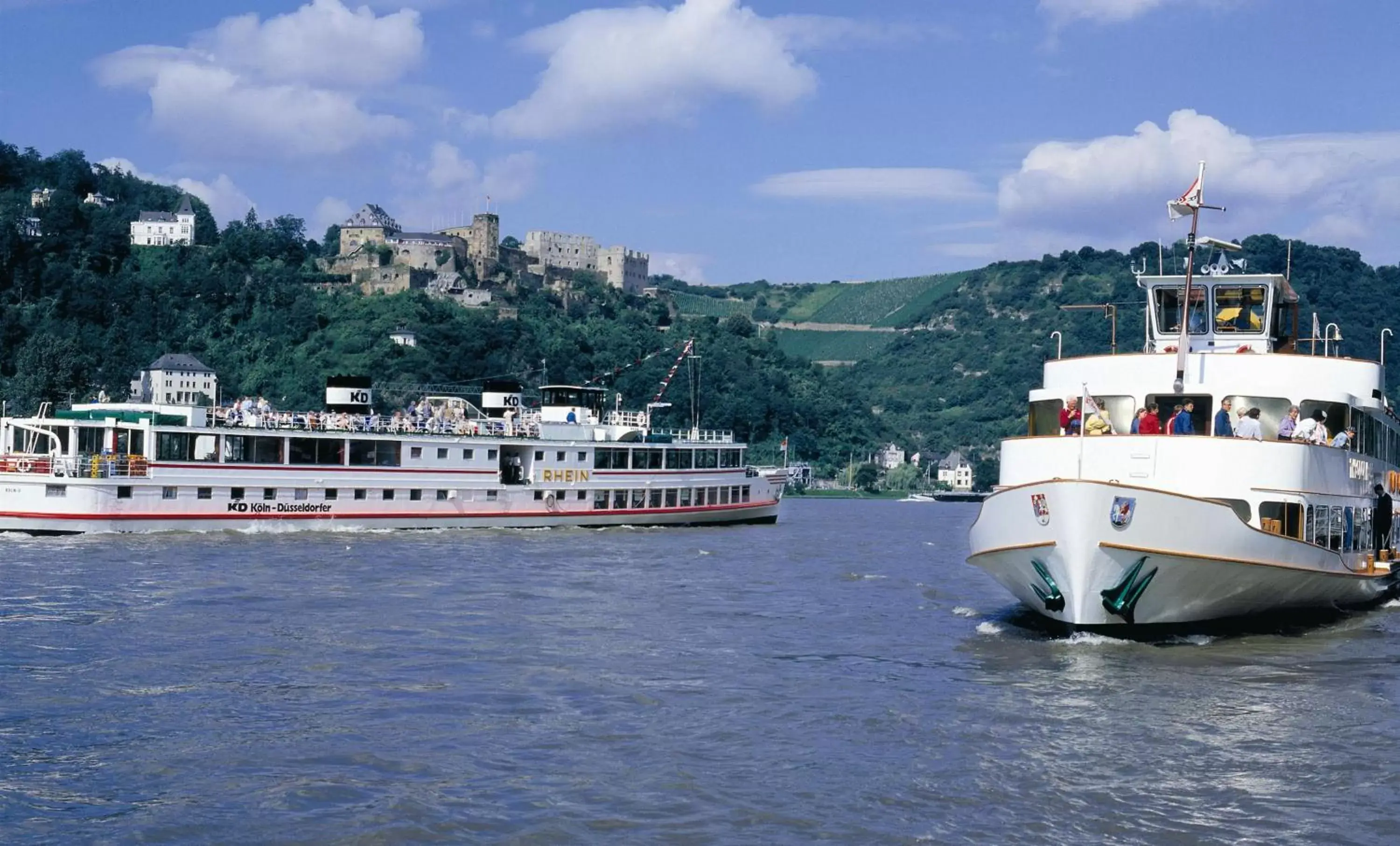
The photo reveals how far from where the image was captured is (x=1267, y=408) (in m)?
24.5

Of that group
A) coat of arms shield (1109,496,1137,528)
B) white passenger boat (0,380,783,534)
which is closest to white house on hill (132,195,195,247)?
white passenger boat (0,380,783,534)

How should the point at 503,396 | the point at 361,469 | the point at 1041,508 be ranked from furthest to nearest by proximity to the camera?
the point at 503,396 → the point at 361,469 → the point at 1041,508

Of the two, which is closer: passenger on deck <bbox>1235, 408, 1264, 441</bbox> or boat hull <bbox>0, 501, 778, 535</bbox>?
passenger on deck <bbox>1235, 408, 1264, 441</bbox>

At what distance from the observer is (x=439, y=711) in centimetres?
1717

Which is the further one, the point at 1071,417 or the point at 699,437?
the point at 699,437

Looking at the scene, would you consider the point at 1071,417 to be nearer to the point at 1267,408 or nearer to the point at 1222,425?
the point at 1222,425

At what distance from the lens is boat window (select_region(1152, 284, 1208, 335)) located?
26.9 metres

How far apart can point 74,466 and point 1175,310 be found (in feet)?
110

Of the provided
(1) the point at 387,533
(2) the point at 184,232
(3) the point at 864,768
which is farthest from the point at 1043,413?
(2) the point at 184,232

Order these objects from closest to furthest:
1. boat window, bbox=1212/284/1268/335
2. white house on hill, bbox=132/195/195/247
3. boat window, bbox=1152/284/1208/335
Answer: boat window, bbox=1212/284/1268/335 → boat window, bbox=1152/284/1208/335 → white house on hill, bbox=132/195/195/247

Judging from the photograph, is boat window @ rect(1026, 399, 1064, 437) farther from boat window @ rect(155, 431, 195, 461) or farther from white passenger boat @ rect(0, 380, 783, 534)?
boat window @ rect(155, 431, 195, 461)

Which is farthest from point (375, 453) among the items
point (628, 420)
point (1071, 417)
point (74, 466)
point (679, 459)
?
point (1071, 417)

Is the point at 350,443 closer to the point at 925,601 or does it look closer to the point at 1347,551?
the point at 925,601

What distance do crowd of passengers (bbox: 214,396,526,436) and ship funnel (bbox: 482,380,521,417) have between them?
1.29 metres
